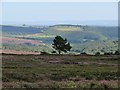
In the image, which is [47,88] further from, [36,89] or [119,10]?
[119,10]

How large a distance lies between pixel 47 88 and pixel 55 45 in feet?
302

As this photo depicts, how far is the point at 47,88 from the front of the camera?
2544 centimetres

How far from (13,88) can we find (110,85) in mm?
8030

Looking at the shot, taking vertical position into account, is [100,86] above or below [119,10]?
below

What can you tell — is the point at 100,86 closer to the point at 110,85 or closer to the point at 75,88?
the point at 110,85

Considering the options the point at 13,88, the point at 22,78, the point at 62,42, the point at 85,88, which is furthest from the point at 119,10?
the point at 62,42

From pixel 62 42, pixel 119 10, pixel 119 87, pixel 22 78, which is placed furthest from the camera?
pixel 62 42

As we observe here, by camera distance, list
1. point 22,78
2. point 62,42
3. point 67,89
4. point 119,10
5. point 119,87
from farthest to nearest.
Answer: point 62,42
point 119,10
point 22,78
point 119,87
point 67,89

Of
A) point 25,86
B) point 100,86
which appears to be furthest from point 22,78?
point 100,86

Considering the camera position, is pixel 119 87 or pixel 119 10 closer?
pixel 119 87

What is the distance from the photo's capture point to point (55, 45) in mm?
117438

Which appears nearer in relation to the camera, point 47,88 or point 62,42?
point 47,88

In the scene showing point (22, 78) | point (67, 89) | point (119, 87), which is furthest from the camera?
point (22, 78)

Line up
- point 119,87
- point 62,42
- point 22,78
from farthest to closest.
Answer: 1. point 62,42
2. point 22,78
3. point 119,87
